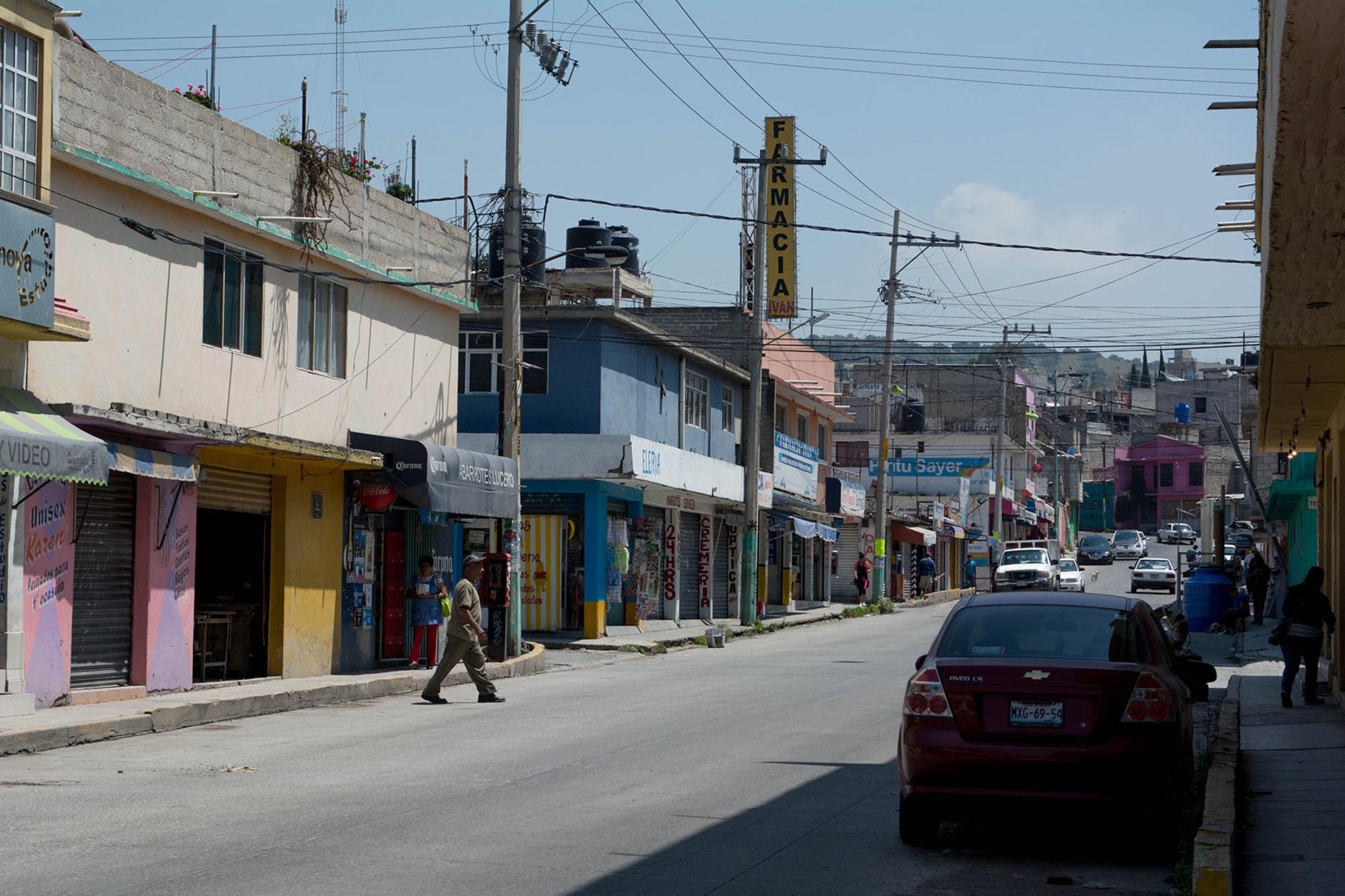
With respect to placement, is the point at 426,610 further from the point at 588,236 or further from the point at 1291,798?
the point at 588,236

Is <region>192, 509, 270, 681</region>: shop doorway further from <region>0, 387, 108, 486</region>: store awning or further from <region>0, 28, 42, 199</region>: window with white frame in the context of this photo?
<region>0, 28, 42, 199</region>: window with white frame

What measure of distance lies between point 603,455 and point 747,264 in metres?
18.7

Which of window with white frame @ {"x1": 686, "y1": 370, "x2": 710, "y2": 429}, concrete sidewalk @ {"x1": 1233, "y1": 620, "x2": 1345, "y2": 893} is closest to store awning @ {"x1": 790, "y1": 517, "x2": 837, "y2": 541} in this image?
window with white frame @ {"x1": 686, "y1": 370, "x2": 710, "y2": 429}

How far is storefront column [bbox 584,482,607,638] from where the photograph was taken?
3262 cm

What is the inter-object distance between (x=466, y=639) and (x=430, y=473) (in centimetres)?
412

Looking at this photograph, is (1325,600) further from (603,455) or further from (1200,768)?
(603,455)

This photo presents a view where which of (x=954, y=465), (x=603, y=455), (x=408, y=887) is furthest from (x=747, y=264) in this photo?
(x=408, y=887)

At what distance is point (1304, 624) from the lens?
17.8 m

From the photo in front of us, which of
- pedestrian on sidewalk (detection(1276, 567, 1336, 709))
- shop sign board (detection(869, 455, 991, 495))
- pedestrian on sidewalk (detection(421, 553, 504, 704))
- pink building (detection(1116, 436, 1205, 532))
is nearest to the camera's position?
pedestrian on sidewalk (detection(1276, 567, 1336, 709))

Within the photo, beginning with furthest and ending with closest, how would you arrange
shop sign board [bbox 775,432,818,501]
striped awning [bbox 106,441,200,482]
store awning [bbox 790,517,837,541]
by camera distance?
shop sign board [bbox 775,432,818,501] < store awning [bbox 790,517,837,541] < striped awning [bbox 106,441,200,482]

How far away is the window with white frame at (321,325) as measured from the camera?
21812mm

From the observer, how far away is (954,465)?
254 feet

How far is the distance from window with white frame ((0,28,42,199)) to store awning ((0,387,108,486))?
2132mm

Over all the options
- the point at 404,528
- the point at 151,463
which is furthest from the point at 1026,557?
the point at 151,463
